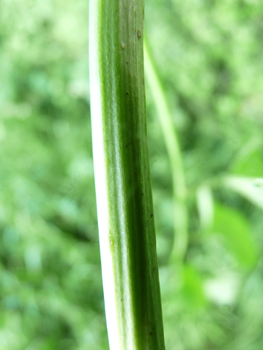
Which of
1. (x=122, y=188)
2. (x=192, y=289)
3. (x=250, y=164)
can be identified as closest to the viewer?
(x=122, y=188)

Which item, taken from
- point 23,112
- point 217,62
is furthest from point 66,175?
point 217,62

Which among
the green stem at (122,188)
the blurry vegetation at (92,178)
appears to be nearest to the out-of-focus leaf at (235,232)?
the blurry vegetation at (92,178)

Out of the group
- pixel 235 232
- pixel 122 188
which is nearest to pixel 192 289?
pixel 235 232

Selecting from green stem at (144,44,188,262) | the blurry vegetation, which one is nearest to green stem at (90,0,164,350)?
green stem at (144,44,188,262)

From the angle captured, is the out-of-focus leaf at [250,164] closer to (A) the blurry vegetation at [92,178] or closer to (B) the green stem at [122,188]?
(A) the blurry vegetation at [92,178]

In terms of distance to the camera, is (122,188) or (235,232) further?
(235,232)

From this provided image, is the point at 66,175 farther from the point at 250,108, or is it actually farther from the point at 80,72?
the point at 250,108

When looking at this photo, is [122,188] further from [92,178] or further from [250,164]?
[92,178]
